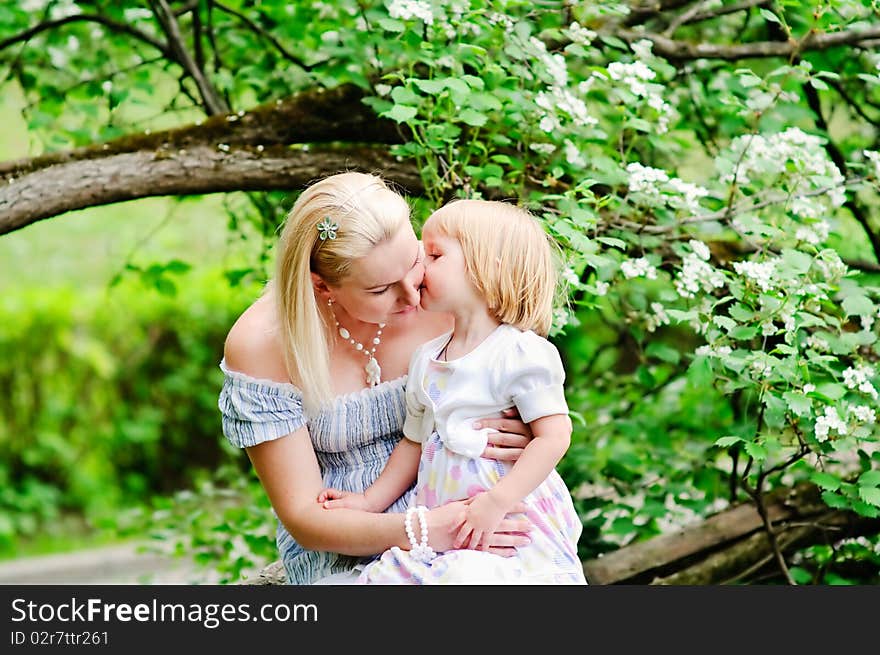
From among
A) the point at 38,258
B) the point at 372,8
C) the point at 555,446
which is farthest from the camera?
the point at 38,258

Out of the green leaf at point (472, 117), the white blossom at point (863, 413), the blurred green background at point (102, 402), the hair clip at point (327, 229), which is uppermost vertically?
the green leaf at point (472, 117)

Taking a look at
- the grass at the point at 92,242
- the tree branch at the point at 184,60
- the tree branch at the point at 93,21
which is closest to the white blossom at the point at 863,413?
the tree branch at the point at 184,60

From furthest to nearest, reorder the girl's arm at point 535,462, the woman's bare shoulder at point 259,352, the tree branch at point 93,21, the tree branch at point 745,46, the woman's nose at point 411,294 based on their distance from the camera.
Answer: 1. the tree branch at point 93,21
2. the tree branch at point 745,46
3. the woman's bare shoulder at point 259,352
4. the woman's nose at point 411,294
5. the girl's arm at point 535,462

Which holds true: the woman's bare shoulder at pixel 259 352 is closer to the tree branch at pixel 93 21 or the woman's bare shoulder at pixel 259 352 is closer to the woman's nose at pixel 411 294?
the woman's nose at pixel 411 294

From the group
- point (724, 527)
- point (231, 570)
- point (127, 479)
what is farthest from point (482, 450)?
point (127, 479)

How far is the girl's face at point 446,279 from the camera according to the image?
6.96ft

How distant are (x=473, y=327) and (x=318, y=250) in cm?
34

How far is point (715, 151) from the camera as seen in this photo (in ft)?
11.5

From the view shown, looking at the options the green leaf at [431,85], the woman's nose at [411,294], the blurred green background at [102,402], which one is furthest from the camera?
the blurred green background at [102,402]

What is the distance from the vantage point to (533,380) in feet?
6.79

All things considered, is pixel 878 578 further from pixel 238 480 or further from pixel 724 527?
pixel 238 480

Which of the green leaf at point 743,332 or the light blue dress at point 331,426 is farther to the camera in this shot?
the green leaf at point 743,332

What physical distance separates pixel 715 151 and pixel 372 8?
1.16 m

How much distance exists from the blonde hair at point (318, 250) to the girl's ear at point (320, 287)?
19mm
